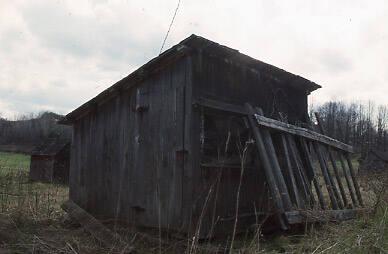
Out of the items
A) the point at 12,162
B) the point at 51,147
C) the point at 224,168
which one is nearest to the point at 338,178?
the point at 224,168

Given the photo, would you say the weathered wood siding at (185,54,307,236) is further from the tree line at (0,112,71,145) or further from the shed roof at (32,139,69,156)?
the tree line at (0,112,71,145)

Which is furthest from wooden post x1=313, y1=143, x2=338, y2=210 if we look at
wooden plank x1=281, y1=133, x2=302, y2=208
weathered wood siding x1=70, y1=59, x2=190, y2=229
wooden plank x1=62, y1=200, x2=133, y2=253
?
wooden plank x1=62, y1=200, x2=133, y2=253

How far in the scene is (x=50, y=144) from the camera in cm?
2628

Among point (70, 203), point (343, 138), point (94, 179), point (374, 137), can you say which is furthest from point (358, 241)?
point (374, 137)

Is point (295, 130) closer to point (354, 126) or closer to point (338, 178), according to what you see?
point (338, 178)

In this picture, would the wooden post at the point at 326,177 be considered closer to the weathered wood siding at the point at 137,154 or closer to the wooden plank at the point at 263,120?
the wooden plank at the point at 263,120

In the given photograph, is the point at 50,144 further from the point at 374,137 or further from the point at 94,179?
the point at 374,137

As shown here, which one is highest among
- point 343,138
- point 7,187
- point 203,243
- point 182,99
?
point 343,138

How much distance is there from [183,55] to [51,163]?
759 inches

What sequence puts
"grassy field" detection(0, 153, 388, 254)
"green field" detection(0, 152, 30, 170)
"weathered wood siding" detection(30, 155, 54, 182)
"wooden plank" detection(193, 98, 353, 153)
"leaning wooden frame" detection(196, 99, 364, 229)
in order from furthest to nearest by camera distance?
"weathered wood siding" detection(30, 155, 54, 182) → "green field" detection(0, 152, 30, 170) → "wooden plank" detection(193, 98, 353, 153) → "leaning wooden frame" detection(196, 99, 364, 229) → "grassy field" detection(0, 153, 388, 254)

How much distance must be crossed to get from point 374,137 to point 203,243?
68.4m

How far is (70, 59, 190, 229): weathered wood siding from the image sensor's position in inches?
296

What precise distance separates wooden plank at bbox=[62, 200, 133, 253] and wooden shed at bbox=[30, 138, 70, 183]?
49.2 feet

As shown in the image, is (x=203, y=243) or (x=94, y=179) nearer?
(x=203, y=243)
